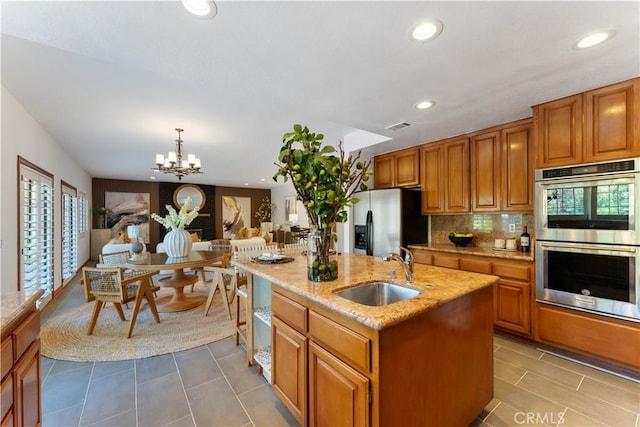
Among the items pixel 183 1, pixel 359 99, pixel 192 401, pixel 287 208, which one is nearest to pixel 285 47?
pixel 183 1

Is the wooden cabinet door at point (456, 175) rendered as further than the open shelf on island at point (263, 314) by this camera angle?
Yes

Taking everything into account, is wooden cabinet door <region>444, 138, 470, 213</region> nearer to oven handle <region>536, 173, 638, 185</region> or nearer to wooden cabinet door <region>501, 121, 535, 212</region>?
wooden cabinet door <region>501, 121, 535, 212</region>

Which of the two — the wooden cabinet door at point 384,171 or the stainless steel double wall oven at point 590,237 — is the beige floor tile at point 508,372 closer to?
the stainless steel double wall oven at point 590,237

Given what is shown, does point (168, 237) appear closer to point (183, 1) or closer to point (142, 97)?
point (142, 97)

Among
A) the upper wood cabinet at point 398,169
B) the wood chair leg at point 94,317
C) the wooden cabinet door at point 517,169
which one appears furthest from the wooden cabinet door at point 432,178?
the wood chair leg at point 94,317

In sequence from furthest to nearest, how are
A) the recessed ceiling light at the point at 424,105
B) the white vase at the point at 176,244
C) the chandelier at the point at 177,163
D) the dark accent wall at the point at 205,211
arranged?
the dark accent wall at the point at 205,211
the chandelier at the point at 177,163
the white vase at the point at 176,244
the recessed ceiling light at the point at 424,105

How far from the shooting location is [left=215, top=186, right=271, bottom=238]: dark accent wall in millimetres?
10250

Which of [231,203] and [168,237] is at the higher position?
[231,203]

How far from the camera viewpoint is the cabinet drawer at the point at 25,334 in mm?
1155

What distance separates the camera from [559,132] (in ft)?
7.95

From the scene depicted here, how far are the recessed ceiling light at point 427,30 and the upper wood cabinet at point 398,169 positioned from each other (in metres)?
2.51

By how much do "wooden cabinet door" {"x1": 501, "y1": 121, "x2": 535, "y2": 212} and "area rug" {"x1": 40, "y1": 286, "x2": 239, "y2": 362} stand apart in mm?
3504

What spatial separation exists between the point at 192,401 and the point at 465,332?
6.29 ft

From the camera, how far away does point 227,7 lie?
1335 mm
